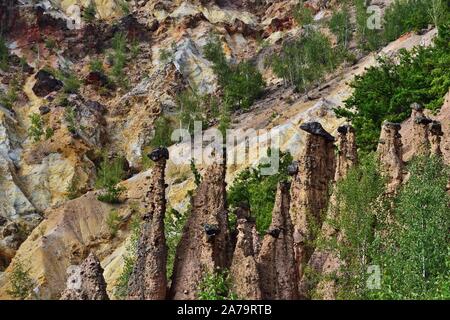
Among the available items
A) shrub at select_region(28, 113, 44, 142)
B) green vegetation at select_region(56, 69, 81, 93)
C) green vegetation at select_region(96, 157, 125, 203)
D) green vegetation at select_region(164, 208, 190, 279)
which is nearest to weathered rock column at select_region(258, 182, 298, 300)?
green vegetation at select_region(164, 208, 190, 279)

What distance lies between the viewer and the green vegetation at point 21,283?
44906 mm

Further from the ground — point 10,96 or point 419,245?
point 10,96

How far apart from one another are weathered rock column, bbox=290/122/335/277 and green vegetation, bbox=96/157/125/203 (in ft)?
103

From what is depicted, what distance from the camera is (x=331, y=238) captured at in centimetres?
2495

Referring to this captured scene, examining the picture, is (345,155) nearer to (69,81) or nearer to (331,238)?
(331,238)

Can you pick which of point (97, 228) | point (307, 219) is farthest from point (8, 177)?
point (307, 219)

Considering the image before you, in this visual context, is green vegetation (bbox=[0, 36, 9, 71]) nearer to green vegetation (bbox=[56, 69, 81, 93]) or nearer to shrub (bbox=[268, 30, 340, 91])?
green vegetation (bbox=[56, 69, 81, 93])

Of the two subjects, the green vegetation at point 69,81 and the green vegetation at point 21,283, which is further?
the green vegetation at point 69,81

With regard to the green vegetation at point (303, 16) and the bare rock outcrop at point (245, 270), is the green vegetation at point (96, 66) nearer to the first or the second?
the green vegetation at point (303, 16)

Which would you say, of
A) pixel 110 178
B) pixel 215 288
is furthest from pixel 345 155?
pixel 110 178

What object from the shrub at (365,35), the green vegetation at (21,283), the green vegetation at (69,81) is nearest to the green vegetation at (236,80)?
the shrub at (365,35)

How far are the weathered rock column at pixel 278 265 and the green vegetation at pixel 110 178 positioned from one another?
121ft

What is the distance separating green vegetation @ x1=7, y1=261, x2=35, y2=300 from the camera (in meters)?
44.9

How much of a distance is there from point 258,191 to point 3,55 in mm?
65539
